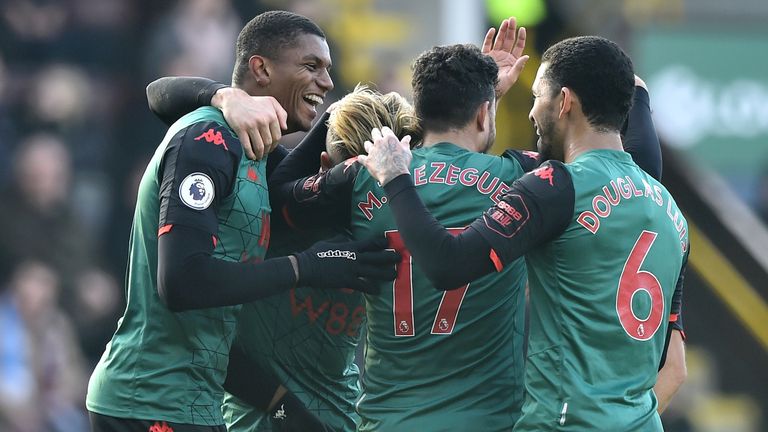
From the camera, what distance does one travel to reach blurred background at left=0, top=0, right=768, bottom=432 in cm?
943

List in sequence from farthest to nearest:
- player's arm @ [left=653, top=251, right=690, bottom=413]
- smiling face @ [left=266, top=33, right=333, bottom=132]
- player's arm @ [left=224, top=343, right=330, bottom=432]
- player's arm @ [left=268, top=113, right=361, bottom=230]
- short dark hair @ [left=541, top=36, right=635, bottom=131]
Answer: player's arm @ [left=653, top=251, right=690, bottom=413] < player's arm @ [left=224, top=343, right=330, bottom=432] < smiling face @ [left=266, top=33, right=333, bottom=132] < player's arm @ [left=268, top=113, right=361, bottom=230] < short dark hair @ [left=541, top=36, right=635, bottom=131]

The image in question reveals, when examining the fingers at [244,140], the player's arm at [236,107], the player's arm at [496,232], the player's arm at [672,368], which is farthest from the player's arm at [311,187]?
the player's arm at [672,368]

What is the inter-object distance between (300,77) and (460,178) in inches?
32.8

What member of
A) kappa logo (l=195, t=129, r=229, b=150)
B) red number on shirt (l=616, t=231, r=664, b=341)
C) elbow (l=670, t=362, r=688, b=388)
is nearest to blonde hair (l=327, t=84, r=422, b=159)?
kappa logo (l=195, t=129, r=229, b=150)

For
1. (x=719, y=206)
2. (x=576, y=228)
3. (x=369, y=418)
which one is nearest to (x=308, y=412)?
(x=369, y=418)

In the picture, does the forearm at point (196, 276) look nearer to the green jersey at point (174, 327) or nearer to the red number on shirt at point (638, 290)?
the green jersey at point (174, 327)

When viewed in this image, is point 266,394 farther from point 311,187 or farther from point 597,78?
point 597,78

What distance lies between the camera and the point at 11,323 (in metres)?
9.41

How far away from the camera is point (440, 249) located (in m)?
3.92

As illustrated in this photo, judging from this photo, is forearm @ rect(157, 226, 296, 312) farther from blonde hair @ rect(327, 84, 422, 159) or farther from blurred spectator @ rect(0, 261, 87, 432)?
blurred spectator @ rect(0, 261, 87, 432)

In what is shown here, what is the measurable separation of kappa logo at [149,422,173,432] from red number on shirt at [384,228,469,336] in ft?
2.60

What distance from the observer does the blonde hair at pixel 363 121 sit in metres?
4.64

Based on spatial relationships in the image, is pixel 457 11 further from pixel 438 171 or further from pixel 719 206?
pixel 438 171

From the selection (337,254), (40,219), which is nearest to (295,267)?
(337,254)
